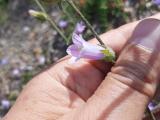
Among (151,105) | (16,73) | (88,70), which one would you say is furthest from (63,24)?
(88,70)

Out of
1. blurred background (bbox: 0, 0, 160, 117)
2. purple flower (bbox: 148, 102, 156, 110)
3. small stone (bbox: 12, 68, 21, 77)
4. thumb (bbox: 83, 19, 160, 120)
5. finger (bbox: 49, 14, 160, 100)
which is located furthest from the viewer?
small stone (bbox: 12, 68, 21, 77)

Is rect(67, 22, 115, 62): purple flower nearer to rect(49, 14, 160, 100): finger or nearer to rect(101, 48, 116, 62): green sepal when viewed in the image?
rect(101, 48, 116, 62): green sepal

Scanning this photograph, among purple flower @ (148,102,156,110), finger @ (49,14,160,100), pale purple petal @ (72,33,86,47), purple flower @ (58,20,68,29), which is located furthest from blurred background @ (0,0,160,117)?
pale purple petal @ (72,33,86,47)

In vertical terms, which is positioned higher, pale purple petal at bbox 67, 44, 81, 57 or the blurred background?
→ pale purple petal at bbox 67, 44, 81, 57

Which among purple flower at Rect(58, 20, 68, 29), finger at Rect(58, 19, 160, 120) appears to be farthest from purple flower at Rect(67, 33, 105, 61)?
purple flower at Rect(58, 20, 68, 29)

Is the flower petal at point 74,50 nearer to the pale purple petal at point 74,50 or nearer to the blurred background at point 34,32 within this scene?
the pale purple petal at point 74,50

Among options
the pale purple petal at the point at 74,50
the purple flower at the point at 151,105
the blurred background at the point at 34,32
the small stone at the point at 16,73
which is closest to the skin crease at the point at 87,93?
the pale purple petal at the point at 74,50

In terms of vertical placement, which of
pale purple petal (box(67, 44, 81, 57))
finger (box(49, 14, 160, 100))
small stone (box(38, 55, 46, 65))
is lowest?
small stone (box(38, 55, 46, 65))

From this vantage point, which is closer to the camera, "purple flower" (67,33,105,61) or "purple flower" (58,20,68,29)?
"purple flower" (67,33,105,61)

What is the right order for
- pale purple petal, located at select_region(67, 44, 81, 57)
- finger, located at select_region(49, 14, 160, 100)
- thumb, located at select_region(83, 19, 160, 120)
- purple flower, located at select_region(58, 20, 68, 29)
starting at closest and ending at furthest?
thumb, located at select_region(83, 19, 160, 120), pale purple petal, located at select_region(67, 44, 81, 57), finger, located at select_region(49, 14, 160, 100), purple flower, located at select_region(58, 20, 68, 29)
